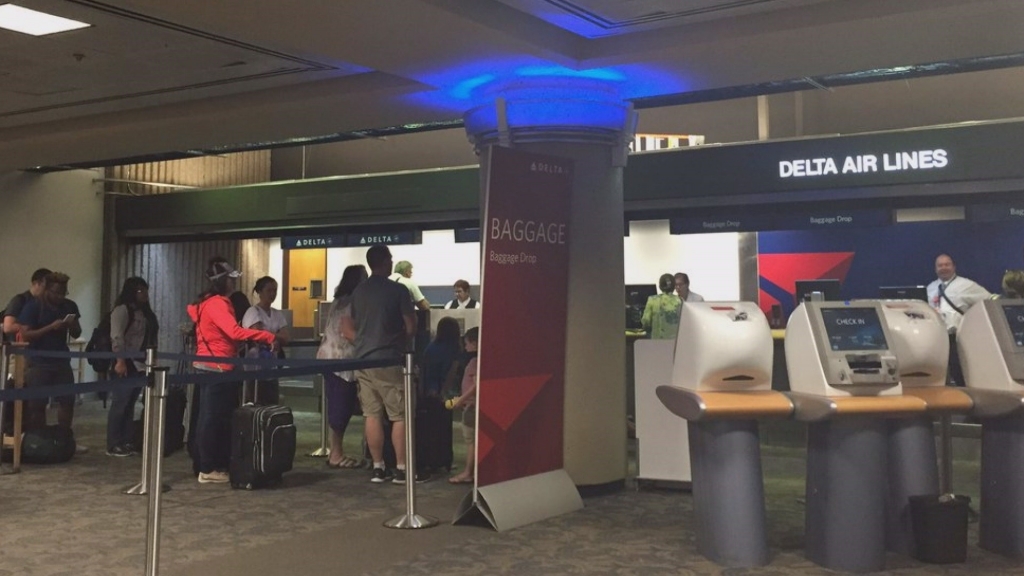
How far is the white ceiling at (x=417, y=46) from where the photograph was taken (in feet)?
15.1

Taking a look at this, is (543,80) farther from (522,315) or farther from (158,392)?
(158,392)

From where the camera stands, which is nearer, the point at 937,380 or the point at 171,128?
the point at 937,380

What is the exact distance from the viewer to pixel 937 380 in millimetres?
4621

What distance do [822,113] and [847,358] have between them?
25.1 feet

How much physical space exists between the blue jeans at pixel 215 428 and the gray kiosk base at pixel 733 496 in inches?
133

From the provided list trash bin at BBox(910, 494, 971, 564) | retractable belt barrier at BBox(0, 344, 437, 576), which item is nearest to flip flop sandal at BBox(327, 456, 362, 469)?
retractable belt barrier at BBox(0, 344, 437, 576)

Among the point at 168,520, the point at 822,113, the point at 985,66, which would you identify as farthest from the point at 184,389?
the point at 822,113

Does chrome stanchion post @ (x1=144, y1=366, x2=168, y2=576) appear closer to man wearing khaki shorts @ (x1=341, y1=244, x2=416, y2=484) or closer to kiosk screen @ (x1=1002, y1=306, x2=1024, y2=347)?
man wearing khaki shorts @ (x1=341, y1=244, x2=416, y2=484)

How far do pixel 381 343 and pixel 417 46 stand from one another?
197cm

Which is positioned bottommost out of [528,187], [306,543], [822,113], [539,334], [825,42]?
[306,543]

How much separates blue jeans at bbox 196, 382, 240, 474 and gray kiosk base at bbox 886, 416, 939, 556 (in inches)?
160

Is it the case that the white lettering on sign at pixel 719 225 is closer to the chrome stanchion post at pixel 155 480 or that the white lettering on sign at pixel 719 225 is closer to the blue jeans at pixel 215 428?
the blue jeans at pixel 215 428

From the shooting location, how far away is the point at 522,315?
511 centimetres

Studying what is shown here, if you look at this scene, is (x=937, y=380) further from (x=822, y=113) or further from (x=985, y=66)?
(x=822, y=113)
